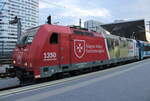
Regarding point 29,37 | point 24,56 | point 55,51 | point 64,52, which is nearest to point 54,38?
point 55,51

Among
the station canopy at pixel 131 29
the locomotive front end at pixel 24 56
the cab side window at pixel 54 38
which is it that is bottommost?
the locomotive front end at pixel 24 56

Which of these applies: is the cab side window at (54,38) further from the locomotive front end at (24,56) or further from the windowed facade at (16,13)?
the windowed facade at (16,13)

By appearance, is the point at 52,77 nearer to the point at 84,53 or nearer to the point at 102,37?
the point at 84,53

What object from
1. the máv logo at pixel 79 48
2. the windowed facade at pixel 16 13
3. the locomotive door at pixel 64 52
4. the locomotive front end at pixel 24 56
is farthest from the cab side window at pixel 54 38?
the windowed facade at pixel 16 13

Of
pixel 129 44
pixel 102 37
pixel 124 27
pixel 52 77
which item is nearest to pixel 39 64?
pixel 52 77

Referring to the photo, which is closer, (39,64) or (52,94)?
(52,94)

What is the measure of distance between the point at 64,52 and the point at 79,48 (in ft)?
4.89

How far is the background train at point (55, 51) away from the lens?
28.7 ft

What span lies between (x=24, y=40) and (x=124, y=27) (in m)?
65.5

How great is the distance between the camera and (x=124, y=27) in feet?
233

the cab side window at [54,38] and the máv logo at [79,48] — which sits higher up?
the cab side window at [54,38]

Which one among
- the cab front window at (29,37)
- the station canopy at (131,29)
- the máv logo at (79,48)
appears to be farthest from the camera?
the station canopy at (131,29)

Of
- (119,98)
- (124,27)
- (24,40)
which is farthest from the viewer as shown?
(124,27)

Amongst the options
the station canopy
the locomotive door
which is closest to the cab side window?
the locomotive door
